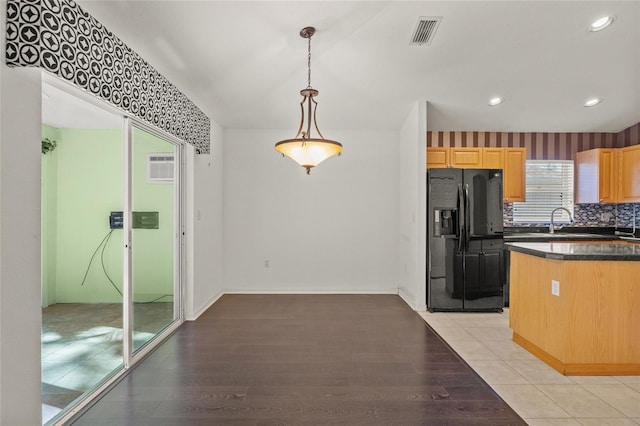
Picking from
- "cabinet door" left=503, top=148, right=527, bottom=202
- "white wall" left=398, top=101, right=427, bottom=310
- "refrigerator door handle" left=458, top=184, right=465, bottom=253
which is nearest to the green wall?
"white wall" left=398, top=101, right=427, bottom=310

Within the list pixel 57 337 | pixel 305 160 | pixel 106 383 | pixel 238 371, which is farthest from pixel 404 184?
pixel 57 337

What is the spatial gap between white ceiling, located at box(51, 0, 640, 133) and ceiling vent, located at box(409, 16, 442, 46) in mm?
55

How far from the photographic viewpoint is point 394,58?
3.48 meters

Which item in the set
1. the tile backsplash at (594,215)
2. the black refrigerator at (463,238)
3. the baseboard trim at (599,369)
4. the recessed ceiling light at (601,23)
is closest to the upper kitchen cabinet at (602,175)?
the tile backsplash at (594,215)

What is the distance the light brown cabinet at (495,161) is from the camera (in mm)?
4965

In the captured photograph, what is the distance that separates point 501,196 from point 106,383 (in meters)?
4.54

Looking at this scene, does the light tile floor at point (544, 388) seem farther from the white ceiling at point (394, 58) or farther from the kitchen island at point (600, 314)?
the white ceiling at point (394, 58)

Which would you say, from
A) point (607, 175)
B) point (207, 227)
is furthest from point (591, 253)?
point (207, 227)

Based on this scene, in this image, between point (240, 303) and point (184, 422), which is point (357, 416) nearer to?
point (184, 422)

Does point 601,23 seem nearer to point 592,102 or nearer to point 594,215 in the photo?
point 592,102

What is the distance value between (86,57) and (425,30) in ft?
8.43

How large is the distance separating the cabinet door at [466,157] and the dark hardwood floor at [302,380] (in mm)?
2370

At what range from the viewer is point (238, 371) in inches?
109

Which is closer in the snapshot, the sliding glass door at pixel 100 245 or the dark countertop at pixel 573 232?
the sliding glass door at pixel 100 245
